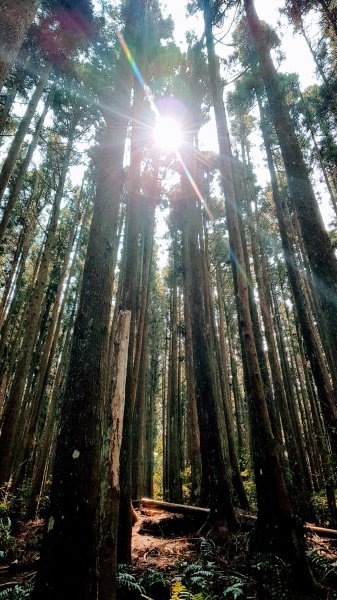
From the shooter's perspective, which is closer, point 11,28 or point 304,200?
point 11,28

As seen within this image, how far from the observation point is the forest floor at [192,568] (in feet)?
11.0

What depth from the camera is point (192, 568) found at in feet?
13.1

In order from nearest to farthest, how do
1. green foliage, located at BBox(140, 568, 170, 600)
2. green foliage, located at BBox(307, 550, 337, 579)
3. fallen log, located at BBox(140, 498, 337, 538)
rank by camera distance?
green foliage, located at BBox(140, 568, 170, 600) < green foliage, located at BBox(307, 550, 337, 579) < fallen log, located at BBox(140, 498, 337, 538)

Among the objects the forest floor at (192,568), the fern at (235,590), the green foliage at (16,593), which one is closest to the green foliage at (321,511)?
the forest floor at (192,568)

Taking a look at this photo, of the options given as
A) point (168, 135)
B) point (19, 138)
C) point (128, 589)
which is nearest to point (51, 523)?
point (128, 589)

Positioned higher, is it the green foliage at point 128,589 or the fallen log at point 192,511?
the fallen log at point 192,511

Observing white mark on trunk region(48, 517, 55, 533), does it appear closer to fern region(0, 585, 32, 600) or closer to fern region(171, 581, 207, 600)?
fern region(171, 581, 207, 600)

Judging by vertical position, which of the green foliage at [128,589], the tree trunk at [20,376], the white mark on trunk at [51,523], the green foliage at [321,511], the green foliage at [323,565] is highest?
the tree trunk at [20,376]

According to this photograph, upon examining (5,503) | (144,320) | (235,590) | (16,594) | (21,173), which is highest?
(21,173)

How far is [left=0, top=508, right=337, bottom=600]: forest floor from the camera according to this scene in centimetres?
334

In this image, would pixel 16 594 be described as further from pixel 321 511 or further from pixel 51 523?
pixel 321 511

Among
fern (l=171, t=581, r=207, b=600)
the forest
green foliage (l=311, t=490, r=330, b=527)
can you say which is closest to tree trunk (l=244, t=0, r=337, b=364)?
the forest

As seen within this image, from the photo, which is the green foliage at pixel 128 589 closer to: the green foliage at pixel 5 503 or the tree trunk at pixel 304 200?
the green foliage at pixel 5 503

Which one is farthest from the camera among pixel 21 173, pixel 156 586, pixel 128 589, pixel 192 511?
pixel 21 173
